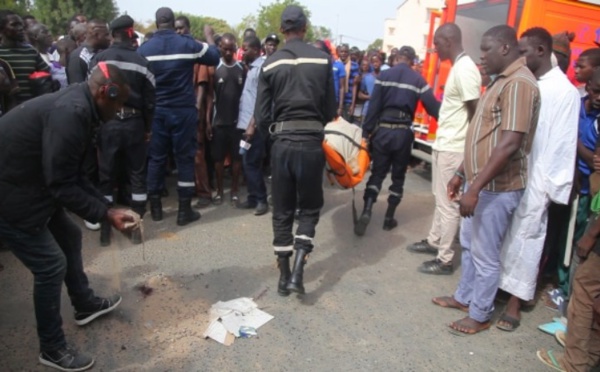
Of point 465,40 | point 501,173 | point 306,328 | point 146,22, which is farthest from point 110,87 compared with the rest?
point 146,22

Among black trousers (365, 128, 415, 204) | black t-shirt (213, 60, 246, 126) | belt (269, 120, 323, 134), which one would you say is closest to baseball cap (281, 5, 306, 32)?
belt (269, 120, 323, 134)

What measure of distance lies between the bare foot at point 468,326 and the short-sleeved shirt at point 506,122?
100cm

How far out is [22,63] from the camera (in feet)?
13.9

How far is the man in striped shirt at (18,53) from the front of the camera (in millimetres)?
4121

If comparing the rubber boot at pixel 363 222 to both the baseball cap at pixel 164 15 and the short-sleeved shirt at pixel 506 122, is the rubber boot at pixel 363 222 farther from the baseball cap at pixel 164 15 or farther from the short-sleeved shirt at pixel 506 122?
the baseball cap at pixel 164 15

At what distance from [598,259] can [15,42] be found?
5082mm

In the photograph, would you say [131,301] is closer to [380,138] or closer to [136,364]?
[136,364]

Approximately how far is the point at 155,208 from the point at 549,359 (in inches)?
158

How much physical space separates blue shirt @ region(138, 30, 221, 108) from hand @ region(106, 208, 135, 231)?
8.16 ft

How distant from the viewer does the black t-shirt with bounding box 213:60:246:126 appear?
17.9 feet

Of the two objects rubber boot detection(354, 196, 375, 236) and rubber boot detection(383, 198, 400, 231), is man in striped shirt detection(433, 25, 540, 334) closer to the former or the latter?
rubber boot detection(354, 196, 375, 236)

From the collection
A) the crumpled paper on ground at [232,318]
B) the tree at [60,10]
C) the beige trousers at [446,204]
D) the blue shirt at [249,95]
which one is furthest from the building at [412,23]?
the crumpled paper on ground at [232,318]

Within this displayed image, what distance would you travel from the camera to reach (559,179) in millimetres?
3195

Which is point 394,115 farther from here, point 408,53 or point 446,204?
point 446,204
